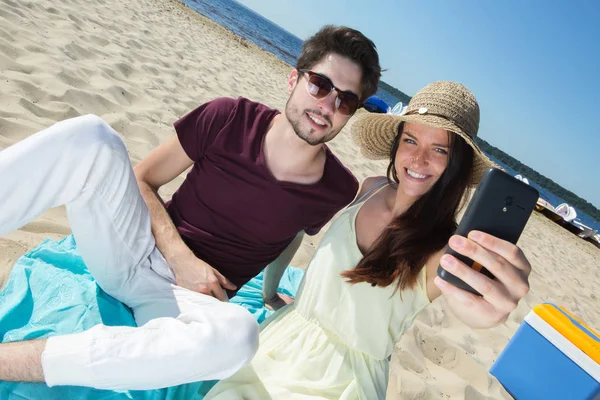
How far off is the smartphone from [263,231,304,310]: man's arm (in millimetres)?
1308

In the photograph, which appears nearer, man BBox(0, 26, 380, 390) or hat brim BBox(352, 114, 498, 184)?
man BBox(0, 26, 380, 390)

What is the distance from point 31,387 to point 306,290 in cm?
108

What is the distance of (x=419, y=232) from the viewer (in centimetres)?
180

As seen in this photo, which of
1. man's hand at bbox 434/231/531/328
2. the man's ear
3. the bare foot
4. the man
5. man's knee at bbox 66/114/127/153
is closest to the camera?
man's hand at bbox 434/231/531/328

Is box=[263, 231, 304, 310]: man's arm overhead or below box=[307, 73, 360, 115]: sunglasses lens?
below

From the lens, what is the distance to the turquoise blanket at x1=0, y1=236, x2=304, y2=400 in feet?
5.06

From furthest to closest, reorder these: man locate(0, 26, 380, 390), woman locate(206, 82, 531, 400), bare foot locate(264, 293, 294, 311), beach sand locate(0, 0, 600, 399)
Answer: bare foot locate(264, 293, 294, 311)
beach sand locate(0, 0, 600, 399)
woman locate(206, 82, 531, 400)
man locate(0, 26, 380, 390)

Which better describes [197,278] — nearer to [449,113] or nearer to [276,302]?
[276,302]

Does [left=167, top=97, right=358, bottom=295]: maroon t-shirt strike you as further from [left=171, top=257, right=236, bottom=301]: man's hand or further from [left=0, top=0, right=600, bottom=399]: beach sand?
[left=0, top=0, right=600, bottom=399]: beach sand

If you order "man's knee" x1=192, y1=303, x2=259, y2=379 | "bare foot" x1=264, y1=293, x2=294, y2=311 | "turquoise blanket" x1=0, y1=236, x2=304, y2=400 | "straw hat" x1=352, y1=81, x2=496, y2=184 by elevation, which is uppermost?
"straw hat" x1=352, y1=81, x2=496, y2=184

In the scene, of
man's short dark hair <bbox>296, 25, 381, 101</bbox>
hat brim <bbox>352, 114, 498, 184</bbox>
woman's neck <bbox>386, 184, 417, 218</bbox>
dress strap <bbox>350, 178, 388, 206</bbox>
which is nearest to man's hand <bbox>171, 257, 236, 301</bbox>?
dress strap <bbox>350, 178, 388, 206</bbox>

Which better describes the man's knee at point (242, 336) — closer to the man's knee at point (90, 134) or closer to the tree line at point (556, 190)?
the man's knee at point (90, 134)

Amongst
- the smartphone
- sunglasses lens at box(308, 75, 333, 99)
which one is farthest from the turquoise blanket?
sunglasses lens at box(308, 75, 333, 99)

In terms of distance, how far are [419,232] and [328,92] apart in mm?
924
